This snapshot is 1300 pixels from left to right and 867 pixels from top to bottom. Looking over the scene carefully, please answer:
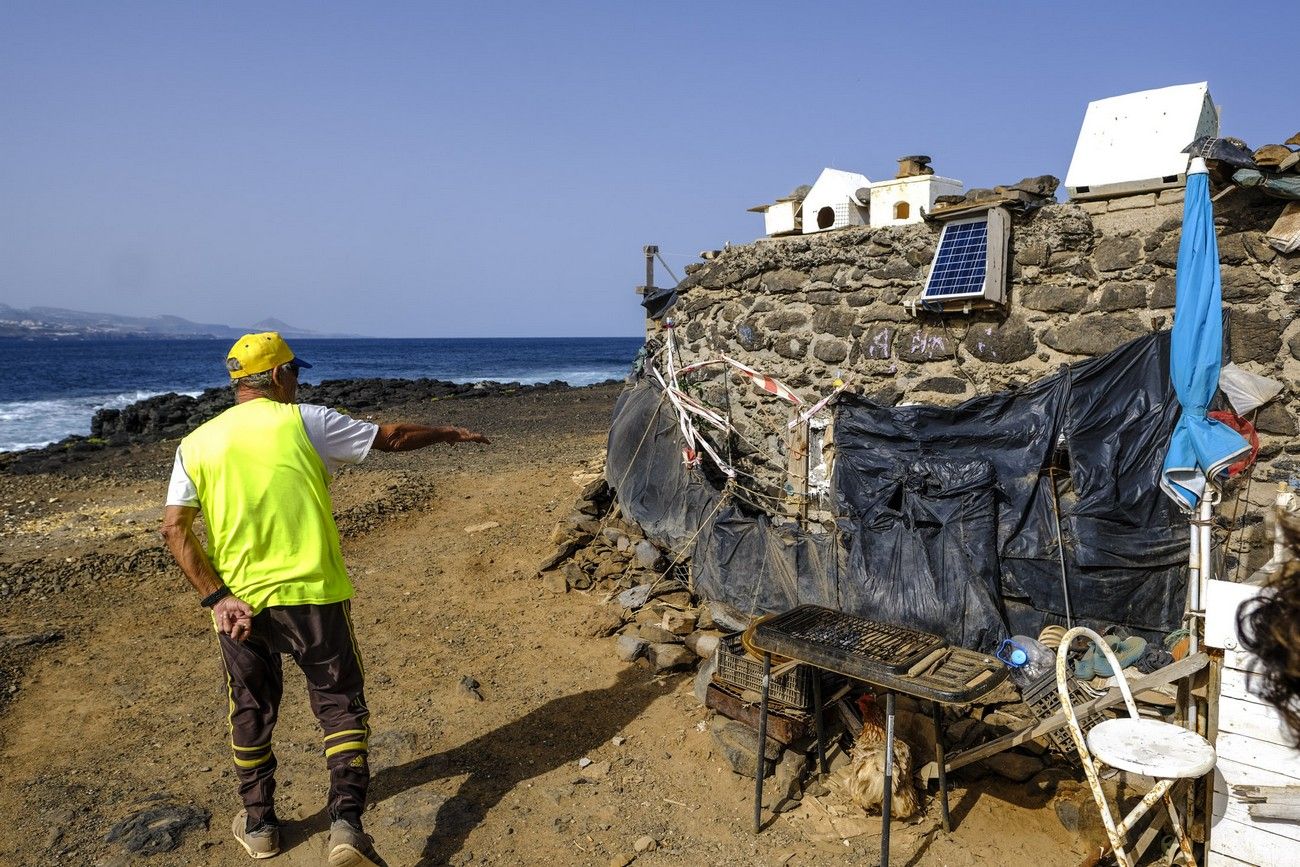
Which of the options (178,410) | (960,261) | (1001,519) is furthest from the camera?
(178,410)

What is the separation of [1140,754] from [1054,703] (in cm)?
179

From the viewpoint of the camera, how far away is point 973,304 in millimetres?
6348

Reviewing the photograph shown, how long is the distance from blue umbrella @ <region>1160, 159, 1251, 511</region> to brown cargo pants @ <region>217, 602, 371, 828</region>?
4236 millimetres

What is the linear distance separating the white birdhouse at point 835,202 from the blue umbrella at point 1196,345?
3545 millimetres

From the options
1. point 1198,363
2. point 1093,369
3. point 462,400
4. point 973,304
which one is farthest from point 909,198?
point 462,400

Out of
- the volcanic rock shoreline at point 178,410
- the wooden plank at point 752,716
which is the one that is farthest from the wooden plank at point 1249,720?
the volcanic rock shoreline at point 178,410

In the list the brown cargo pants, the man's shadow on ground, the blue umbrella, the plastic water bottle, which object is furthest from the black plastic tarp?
the brown cargo pants

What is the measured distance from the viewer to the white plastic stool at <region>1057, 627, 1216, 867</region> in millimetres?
2922

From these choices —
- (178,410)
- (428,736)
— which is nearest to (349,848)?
(428,736)

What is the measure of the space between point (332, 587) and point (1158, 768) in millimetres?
3352

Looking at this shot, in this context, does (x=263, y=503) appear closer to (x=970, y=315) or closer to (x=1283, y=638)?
(x=1283, y=638)

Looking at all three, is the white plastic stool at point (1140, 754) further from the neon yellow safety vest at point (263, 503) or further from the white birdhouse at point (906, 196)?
the white birdhouse at point (906, 196)

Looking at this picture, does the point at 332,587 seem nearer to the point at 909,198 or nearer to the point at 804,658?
the point at 804,658

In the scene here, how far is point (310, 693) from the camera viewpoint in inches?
157
